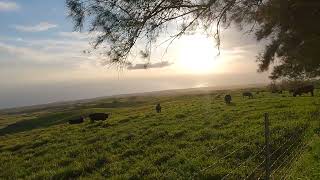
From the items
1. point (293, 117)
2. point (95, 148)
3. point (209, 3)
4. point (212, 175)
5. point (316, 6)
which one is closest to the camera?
point (316, 6)

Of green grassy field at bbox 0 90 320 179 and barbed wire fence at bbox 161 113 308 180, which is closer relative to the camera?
barbed wire fence at bbox 161 113 308 180

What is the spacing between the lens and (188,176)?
16.4 meters

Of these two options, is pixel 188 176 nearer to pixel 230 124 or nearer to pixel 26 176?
pixel 26 176

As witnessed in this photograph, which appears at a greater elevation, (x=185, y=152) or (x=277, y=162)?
(x=277, y=162)

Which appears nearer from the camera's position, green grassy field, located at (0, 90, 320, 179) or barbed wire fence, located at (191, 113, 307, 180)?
barbed wire fence, located at (191, 113, 307, 180)

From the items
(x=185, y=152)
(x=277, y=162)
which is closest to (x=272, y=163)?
(x=277, y=162)

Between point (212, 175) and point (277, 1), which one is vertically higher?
point (277, 1)

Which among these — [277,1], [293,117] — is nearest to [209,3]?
[277,1]

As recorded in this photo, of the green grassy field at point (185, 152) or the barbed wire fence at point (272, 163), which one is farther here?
the green grassy field at point (185, 152)

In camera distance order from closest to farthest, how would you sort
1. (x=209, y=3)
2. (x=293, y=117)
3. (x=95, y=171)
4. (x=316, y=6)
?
(x=316, y=6)
(x=209, y=3)
(x=95, y=171)
(x=293, y=117)

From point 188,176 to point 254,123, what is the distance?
11961mm

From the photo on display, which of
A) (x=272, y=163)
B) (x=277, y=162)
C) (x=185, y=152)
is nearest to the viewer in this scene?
(x=272, y=163)

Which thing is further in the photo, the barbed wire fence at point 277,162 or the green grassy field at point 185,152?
the green grassy field at point 185,152

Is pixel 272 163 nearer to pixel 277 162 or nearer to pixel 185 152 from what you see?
pixel 277 162
